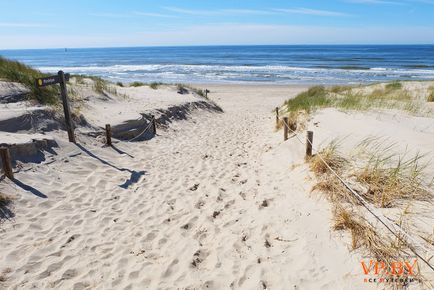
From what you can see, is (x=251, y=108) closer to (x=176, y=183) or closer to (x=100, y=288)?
(x=176, y=183)

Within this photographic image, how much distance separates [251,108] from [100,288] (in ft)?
53.3

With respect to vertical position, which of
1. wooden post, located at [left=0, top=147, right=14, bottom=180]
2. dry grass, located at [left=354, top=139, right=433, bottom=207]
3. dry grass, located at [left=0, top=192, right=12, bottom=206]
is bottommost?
dry grass, located at [left=0, top=192, right=12, bottom=206]

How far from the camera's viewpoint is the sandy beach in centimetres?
379

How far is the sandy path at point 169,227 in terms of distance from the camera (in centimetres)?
378

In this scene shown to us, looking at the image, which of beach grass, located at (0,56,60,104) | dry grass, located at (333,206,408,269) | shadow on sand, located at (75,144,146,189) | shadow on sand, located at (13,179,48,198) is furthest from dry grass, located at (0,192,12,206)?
beach grass, located at (0,56,60,104)

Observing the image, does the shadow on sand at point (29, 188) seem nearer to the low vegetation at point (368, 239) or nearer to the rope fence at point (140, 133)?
the rope fence at point (140, 133)

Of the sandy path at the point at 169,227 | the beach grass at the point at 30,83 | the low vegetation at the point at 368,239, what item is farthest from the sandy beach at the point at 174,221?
the beach grass at the point at 30,83

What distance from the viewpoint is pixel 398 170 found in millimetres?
5289

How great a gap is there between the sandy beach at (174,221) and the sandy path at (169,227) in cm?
2

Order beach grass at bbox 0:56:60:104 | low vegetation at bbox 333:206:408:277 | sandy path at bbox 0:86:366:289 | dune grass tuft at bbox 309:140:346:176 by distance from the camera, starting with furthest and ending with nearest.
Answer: beach grass at bbox 0:56:60:104, dune grass tuft at bbox 309:140:346:176, sandy path at bbox 0:86:366:289, low vegetation at bbox 333:206:408:277

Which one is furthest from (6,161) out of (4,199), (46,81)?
(46,81)

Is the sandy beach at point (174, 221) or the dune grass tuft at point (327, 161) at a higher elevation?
the dune grass tuft at point (327, 161)

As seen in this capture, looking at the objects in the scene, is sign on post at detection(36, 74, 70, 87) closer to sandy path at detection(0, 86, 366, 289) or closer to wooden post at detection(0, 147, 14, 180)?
sandy path at detection(0, 86, 366, 289)

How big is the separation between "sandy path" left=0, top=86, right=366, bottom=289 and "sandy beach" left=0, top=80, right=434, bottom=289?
16 mm
